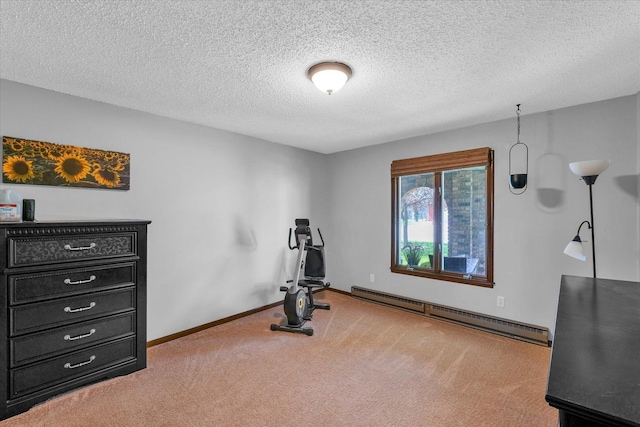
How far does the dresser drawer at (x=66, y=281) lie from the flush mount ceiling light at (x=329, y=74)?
219 cm

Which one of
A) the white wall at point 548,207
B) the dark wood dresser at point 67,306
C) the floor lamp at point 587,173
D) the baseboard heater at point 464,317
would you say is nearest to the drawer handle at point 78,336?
the dark wood dresser at point 67,306

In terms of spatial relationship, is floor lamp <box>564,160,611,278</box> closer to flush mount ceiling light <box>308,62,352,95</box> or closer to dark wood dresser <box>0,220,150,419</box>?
flush mount ceiling light <box>308,62,352,95</box>

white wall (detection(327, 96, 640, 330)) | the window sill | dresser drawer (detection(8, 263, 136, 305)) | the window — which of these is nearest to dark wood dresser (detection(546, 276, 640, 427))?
white wall (detection(327, 96, 640, 330))

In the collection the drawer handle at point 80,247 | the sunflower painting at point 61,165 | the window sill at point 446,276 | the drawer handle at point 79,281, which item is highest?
the sunflower painting at point 61,165

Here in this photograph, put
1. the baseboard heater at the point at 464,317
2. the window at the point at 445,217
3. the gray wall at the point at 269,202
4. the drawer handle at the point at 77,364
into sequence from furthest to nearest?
the window at the point at 445,217 → the baseboard heater at the point at 464,317 → the gray wall at the point at 269,202 → the drawer handle at the point at 77,364

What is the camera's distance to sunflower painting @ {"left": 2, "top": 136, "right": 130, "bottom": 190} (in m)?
2.34

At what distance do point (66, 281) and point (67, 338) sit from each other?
0.43m

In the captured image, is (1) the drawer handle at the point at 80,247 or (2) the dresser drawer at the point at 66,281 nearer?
(2) the dresser drawer at the point at 66,281

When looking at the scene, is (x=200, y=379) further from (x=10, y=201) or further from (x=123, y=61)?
(x=123, y=61)

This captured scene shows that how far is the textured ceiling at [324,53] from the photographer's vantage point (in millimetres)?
1540

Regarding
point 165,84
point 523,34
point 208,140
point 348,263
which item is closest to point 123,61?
point 165,84

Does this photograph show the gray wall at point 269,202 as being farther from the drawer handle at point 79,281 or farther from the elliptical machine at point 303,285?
the drawer handle at point 79,281

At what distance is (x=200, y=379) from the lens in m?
2.45

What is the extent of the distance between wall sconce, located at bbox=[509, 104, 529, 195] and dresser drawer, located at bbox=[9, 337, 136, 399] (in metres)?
3.97
